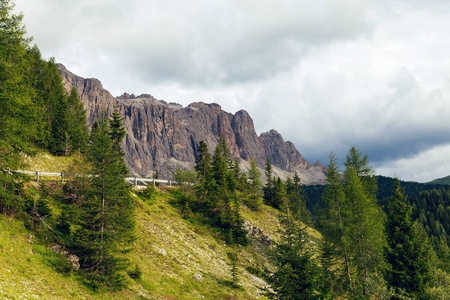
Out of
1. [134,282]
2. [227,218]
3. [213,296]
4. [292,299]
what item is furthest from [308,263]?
[227,218]

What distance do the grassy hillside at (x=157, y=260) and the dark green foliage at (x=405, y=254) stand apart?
11.6m

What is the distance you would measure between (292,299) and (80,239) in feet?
56.7

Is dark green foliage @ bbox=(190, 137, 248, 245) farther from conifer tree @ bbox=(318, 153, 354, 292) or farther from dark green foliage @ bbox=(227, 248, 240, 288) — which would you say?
conifer tree @ bbox=(318, 153, 354, 292)

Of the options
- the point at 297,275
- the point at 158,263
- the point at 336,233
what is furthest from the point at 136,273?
the point at 336,233

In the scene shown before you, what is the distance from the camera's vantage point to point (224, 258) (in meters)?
39.6

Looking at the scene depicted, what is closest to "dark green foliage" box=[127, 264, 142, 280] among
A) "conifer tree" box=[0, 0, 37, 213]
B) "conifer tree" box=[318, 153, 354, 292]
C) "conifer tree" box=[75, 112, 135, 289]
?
"conifer tree" box=[75, 112, 135, 289]

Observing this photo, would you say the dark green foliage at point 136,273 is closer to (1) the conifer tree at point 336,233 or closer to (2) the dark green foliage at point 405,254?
(1) the conifer tree at point 336,233

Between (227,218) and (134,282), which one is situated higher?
(227,218)

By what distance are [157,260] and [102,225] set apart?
37.6ft

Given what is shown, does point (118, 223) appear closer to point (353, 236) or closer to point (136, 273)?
point (136, 273)

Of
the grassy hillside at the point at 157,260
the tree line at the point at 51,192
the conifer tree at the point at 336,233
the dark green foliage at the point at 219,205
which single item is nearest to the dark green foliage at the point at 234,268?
the grassy hillside at the point at 157,260

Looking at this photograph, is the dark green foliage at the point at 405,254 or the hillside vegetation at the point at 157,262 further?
the dark green foliage at the point at 405,254

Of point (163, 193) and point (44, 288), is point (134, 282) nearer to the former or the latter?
point (44, 288)

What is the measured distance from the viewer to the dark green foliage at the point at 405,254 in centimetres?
2311
